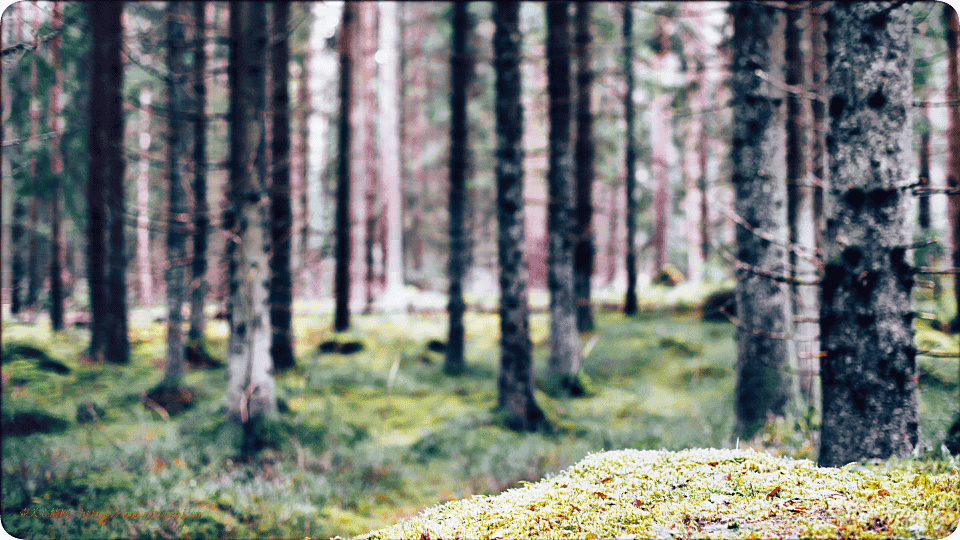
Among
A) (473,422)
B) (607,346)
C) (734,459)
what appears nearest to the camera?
(734,459)

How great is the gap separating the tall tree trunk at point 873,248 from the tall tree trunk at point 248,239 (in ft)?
23.5

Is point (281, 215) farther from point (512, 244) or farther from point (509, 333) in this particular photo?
point (509, 333)

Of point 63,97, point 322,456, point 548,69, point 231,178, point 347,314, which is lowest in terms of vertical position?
point 322,456

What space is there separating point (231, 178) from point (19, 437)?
4992 mm

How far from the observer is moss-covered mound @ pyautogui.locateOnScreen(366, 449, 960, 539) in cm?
266

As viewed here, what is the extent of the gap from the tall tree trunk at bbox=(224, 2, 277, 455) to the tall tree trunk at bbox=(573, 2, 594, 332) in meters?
8.74

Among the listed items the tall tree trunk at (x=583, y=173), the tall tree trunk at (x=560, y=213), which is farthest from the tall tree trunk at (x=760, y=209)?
the tall tree trunk at (x=583, y=173)

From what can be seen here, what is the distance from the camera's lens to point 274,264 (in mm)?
13266

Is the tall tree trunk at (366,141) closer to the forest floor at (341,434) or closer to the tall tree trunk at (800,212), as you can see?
the forest floor at (341,434)

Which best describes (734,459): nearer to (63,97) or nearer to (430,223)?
(63,97)

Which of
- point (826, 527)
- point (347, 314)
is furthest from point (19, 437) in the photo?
point (826, 527)

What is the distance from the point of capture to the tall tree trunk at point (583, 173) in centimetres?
1473

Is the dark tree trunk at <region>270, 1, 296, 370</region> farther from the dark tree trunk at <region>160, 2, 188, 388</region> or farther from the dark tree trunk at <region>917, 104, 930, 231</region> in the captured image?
the dark tree trunk at <region>917, 104, 930, 231</region>

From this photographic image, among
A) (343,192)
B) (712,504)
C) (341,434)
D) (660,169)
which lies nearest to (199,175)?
(343,192)
